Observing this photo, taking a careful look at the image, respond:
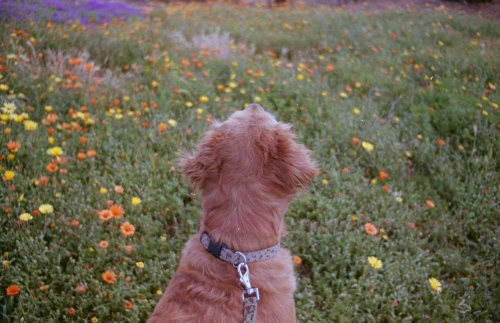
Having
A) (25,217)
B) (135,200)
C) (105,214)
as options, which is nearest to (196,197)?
(135,200)

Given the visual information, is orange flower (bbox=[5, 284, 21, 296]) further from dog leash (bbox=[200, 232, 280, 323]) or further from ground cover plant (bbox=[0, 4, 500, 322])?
dog leash (bbox=[200, 232, 280, 323])

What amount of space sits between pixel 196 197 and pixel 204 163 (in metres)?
1.62

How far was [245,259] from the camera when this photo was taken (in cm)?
202

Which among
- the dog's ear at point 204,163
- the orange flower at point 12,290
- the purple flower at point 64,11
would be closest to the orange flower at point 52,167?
the orange flower at point 12,290

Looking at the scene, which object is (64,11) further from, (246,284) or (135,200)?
(246,284)

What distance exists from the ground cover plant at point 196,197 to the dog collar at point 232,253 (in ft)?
3.52

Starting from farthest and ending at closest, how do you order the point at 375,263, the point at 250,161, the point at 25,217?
the point at 375,263, the point at 25,217, the point at 250,161

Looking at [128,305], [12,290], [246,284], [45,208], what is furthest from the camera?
[45,208]

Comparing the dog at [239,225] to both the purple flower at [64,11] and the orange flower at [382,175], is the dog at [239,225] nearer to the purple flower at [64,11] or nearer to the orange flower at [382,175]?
the orange flower at [382,175]

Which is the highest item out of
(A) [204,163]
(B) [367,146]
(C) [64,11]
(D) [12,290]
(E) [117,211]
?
(C) [64,11]

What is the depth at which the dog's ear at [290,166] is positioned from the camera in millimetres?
2207

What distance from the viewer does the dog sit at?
201cm

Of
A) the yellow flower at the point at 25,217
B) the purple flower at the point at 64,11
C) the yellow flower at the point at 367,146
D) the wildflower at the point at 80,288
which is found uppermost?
the purple flower at the point at 64,11

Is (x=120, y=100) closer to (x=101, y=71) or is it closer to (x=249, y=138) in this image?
(x=101, y=71)
